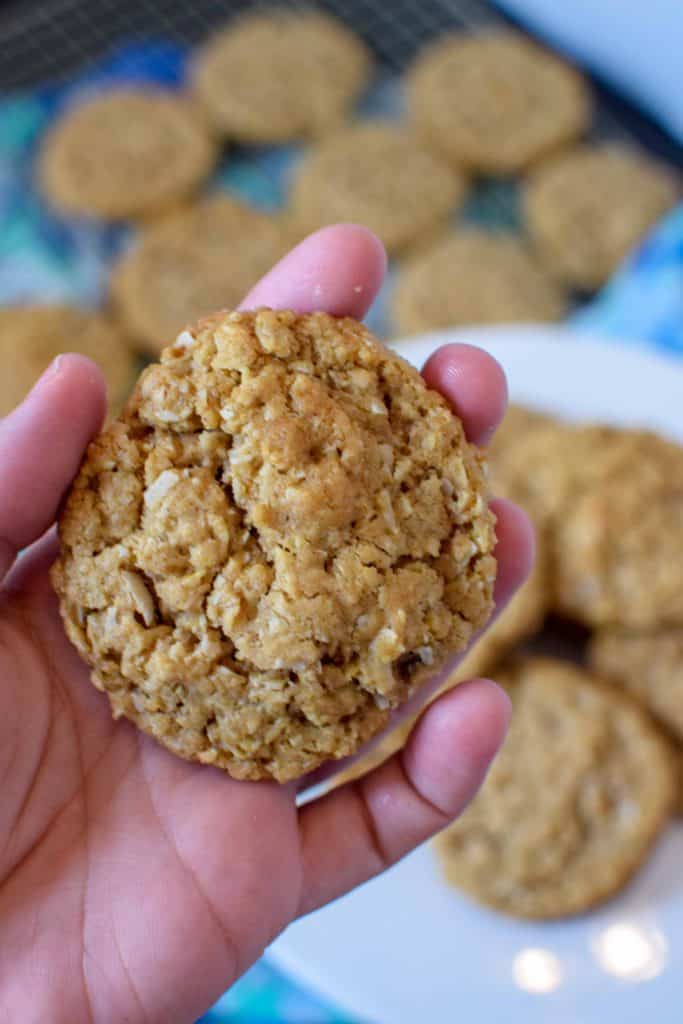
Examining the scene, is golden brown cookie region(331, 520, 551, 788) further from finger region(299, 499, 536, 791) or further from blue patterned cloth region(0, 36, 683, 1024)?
blue patterned cloth region(0, 36, 683, 1024)

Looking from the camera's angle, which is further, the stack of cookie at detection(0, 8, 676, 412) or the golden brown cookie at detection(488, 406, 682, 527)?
the stack of cookie at detection(0, 8, 676, 412)

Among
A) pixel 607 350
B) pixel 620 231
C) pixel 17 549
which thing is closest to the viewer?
pixel 17 549

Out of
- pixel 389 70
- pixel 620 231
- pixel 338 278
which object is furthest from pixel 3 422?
pixel 389 70

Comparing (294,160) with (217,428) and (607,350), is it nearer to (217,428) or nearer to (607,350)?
(607,350)

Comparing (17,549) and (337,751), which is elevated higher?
(17,549)

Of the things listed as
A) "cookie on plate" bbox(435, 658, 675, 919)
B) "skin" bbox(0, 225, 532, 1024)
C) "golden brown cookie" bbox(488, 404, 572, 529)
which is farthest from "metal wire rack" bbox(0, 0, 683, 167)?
"skin" bbox(0, 225, 532, 1024)

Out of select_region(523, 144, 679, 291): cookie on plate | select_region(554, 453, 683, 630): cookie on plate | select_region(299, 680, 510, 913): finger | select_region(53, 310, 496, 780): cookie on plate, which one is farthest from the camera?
select_region(523, 144, 679, 291): cookie on plate

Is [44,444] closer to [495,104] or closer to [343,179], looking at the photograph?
[343,179]
